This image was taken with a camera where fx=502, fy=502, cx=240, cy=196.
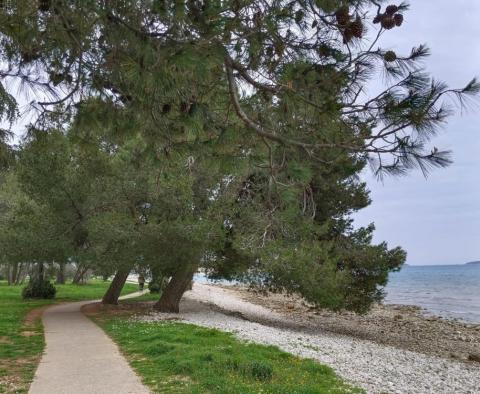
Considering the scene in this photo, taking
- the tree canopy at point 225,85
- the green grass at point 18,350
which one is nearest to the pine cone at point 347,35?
the tree canopy at point 225,85

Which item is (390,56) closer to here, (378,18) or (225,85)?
(378,18)

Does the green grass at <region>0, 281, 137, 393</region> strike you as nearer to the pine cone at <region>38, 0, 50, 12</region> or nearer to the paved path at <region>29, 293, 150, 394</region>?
the paved path at <region>29, 293, 150, 394</region>

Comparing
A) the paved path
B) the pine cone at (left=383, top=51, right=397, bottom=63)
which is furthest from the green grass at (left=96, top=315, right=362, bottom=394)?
the pine cone at (left=383, top=51, right=397, bottom=63)

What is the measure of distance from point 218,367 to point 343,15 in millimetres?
5335

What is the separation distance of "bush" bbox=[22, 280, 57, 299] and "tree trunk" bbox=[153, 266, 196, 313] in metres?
9.21

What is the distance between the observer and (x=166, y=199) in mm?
15586

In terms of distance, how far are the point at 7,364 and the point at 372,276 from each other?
13.4 metres

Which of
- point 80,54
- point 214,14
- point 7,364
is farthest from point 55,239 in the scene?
point 214,14

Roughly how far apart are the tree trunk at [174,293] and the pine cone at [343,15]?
15.3 meters

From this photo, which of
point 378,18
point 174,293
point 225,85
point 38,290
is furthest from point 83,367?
point 38,290

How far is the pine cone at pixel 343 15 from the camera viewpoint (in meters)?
4.44

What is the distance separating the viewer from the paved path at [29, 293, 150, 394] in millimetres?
6664

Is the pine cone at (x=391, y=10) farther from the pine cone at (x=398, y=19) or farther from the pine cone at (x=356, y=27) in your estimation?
the pine cone at (x=356, y=27)

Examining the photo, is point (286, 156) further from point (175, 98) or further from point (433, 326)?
point (433, 326)
